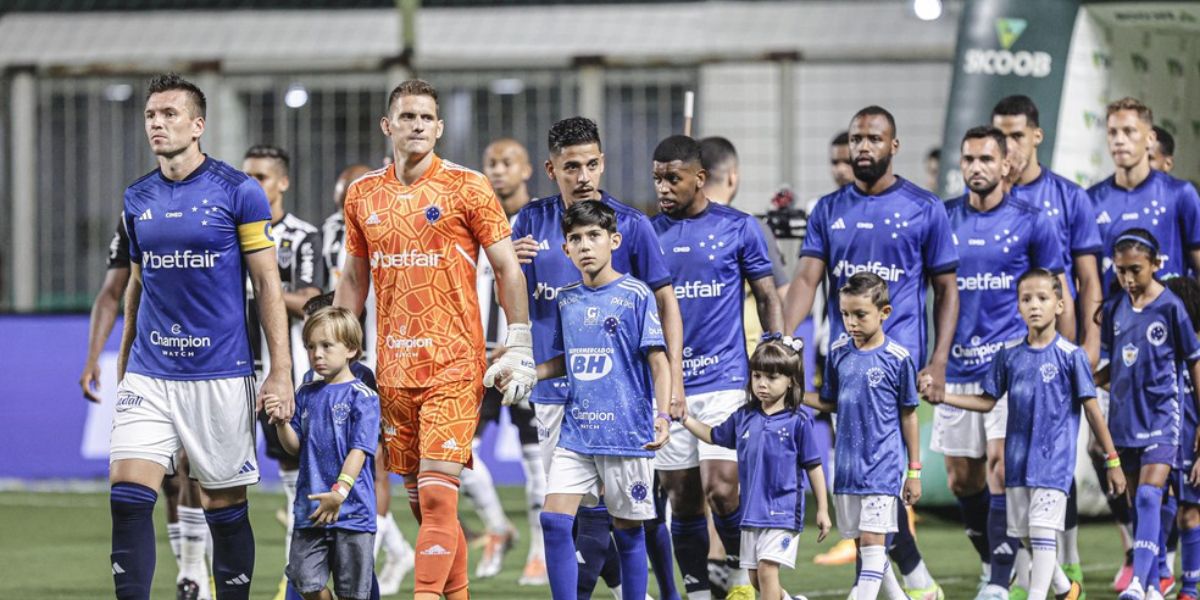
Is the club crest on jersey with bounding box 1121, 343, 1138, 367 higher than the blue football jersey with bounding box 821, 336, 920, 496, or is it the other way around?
the club crest on jersey with bounding box 1121, 343, 1138, 367

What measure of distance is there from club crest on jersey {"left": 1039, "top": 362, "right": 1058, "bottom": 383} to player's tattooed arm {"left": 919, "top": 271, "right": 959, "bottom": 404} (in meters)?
0.39

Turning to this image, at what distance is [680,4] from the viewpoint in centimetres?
1950

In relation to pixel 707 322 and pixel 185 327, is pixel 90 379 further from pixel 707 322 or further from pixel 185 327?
pixel 707 322

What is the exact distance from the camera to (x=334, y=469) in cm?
673

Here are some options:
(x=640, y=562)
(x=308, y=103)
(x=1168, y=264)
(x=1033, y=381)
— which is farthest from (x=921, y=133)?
(x=640, y=562)

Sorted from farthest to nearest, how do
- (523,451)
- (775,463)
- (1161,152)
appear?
(523,451)
(1161,152)
(775,463)

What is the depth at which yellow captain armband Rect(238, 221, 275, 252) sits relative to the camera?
22.0 feet

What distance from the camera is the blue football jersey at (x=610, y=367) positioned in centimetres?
678

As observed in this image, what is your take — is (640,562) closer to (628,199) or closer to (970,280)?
(970,280)

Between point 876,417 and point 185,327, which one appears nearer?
point 185,327

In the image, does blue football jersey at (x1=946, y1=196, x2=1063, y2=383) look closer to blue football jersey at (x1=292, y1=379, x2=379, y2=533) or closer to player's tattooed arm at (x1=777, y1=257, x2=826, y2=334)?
player's tattooed arm at (x1=777, y1=257, x2=826, y2=334)

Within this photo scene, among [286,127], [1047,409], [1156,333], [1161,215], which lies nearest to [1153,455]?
[1156,333]

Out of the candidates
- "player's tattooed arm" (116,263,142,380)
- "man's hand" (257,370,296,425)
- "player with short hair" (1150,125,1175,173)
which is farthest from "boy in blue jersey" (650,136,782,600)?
"player with short hair" (1150,125,1175,173)

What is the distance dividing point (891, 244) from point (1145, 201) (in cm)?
188
